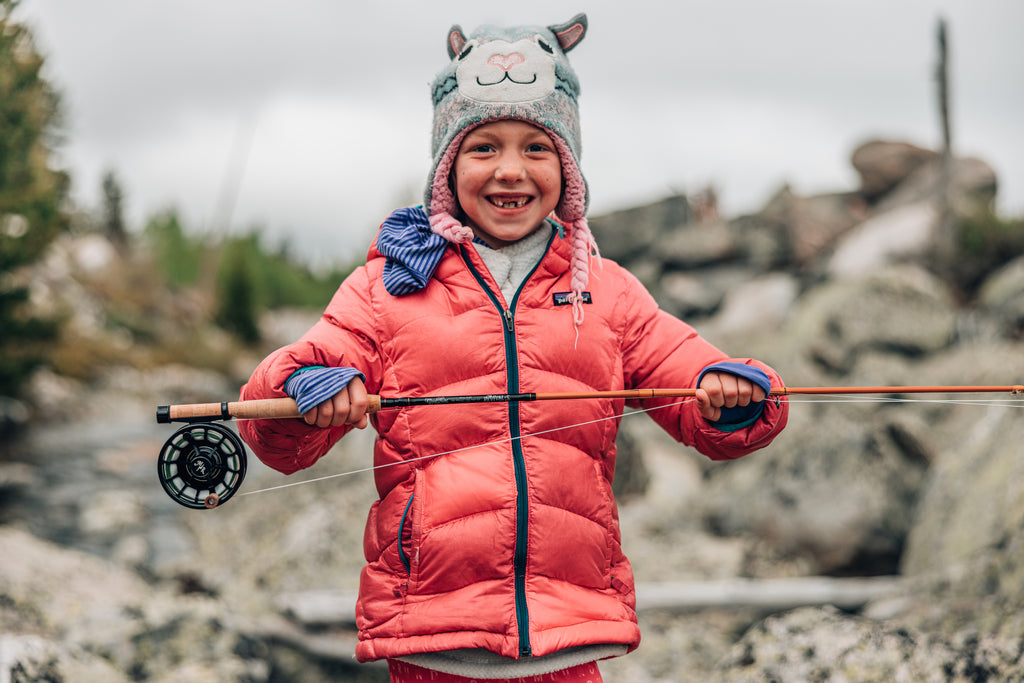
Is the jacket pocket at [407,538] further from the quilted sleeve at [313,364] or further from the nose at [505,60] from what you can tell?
the nose at [505,60]

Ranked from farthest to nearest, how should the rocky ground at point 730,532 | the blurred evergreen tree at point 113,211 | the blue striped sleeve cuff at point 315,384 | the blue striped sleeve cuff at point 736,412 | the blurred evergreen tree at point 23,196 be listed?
the blurred evergreen tree at point 113,211, the blurred evergreen tree at point 23,196, the rocky ground at point 730,532, the blue striped sleeve cuff at point 736,412, the blue striped sleeve cuff at point 315,384

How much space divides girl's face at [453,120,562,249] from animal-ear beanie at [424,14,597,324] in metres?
0.04

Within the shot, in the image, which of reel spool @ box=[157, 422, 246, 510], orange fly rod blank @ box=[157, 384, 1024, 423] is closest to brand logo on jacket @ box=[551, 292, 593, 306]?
orange fly rod blank @ box=[157, 384, 1024, 423]

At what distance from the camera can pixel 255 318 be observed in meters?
27.7

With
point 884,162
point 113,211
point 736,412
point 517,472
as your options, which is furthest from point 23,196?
point 113,211

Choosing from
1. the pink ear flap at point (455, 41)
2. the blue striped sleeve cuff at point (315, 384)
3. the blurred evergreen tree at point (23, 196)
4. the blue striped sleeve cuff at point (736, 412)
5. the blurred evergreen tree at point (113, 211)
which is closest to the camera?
the blue striped sleeve cuff at point (315, 384)

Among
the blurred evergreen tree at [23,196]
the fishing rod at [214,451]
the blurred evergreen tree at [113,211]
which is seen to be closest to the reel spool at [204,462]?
the fishing rod at [214,451]

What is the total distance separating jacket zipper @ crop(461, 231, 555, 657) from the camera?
244 centimetres

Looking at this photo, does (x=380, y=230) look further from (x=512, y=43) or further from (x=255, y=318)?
(x=255, y=318)

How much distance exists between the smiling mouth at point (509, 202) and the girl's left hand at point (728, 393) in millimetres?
836

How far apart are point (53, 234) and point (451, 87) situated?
28.9ft

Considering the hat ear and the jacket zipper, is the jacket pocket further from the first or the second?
the hat ear

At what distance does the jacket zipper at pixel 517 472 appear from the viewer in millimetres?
2438

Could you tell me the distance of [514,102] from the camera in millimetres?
2752
